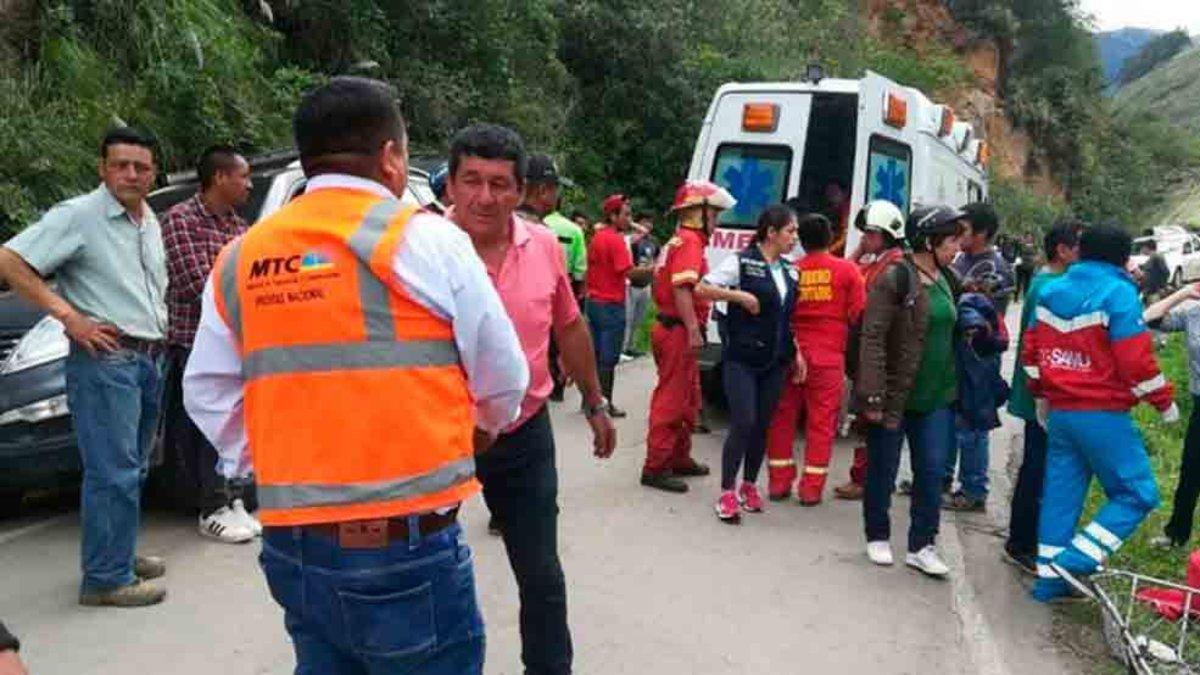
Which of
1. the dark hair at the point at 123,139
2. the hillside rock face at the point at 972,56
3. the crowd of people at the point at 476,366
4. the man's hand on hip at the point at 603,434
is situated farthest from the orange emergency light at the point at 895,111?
the hillside rock face at the point at 972,56

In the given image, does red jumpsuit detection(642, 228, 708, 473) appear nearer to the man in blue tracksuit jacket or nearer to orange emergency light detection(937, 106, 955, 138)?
the man in blue tracksuit jacket

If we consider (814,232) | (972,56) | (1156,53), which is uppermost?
(1156,53)

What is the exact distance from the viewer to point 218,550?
505 cm

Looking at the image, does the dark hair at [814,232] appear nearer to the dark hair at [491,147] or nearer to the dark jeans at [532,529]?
the dark hair at [491,147]

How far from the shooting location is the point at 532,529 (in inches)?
128

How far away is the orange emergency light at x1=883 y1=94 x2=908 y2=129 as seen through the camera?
8023 millimetres

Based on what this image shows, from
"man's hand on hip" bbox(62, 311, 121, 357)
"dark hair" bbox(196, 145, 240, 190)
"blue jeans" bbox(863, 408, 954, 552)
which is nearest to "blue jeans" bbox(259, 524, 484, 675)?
"man's hand on hip" bbox(62, 311, 121, 357)

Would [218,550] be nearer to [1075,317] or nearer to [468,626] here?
[468,626]

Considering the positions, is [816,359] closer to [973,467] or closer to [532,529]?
[973,467]

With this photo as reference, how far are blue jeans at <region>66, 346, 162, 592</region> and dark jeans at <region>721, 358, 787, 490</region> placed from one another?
3017 millimetres

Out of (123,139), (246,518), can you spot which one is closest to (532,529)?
(123,139)

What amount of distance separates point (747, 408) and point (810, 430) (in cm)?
74

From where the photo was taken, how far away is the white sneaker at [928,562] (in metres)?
5.16

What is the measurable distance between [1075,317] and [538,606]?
9.33 feet
